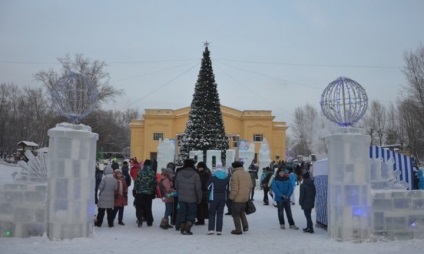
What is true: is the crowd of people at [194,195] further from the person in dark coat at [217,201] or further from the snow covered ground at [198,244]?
the snow covered ground at [198,244]

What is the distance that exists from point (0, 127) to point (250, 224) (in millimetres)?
46418

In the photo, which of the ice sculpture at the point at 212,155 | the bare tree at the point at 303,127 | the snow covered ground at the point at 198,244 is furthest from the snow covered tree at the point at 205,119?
the bare tree at the point at 303,127

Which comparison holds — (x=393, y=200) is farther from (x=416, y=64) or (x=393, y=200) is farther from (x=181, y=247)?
(x=416, y=64)

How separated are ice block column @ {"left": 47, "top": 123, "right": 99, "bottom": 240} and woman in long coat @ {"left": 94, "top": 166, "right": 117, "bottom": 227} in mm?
1254

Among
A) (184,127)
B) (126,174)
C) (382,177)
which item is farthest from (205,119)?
(184,127)

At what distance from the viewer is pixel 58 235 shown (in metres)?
7.92

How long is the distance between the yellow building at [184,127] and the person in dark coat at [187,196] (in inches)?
1543

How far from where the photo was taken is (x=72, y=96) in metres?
8.68

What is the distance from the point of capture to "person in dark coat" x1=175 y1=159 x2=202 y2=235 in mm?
9117

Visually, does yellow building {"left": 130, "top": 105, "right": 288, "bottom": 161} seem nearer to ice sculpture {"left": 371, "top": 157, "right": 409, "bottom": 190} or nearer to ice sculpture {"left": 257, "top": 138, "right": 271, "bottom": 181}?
ice sculpture {"left": 257, "top": 138, "right": 271, "bottom": 181}

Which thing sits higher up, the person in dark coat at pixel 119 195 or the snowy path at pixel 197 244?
the person in dark coat at pixel 119 195

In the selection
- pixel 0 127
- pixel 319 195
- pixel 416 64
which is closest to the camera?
pixel 319 195

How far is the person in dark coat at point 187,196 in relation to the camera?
9117 millimetres

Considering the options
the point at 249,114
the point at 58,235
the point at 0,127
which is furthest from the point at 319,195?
the point at 0,127
